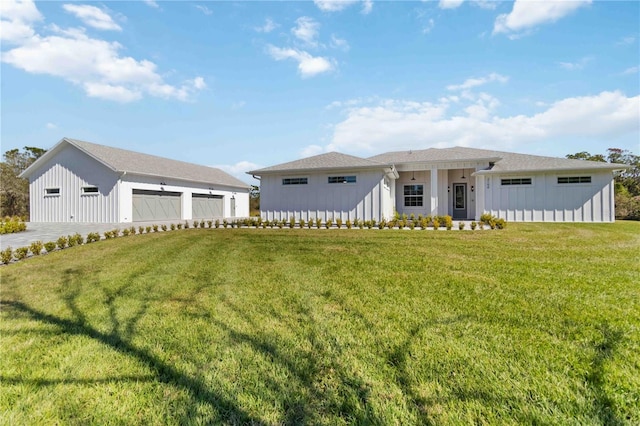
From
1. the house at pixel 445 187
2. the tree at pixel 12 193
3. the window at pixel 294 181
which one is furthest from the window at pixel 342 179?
the tree at pixel 12 193

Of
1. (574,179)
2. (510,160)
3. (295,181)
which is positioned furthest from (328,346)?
(510,160)

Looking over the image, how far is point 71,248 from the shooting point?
27.5 feet

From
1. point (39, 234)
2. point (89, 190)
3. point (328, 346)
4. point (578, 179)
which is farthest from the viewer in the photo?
point (89, 190)

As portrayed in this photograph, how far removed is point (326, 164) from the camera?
14.9 m

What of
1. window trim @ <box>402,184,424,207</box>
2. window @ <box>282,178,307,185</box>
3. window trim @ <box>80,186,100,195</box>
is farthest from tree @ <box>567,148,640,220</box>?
window trim @ <box>80,186,100,195</box>

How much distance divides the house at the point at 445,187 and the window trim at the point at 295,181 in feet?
0.18

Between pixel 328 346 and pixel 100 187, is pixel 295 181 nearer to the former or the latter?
pixel 100 187

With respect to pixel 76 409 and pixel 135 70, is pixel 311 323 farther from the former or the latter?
pixel 135 70

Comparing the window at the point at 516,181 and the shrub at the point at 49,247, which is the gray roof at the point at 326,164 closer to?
the window at the point at 516,181

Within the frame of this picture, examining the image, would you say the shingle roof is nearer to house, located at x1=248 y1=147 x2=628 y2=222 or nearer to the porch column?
house, located at x1=248 y1=147 x2=628 y2=222

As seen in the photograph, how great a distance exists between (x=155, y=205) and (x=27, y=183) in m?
16.0

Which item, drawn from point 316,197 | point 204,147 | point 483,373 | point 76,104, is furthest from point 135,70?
point 483,373

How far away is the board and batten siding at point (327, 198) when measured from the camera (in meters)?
14.3

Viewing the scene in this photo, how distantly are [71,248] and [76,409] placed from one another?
8.79 metres
